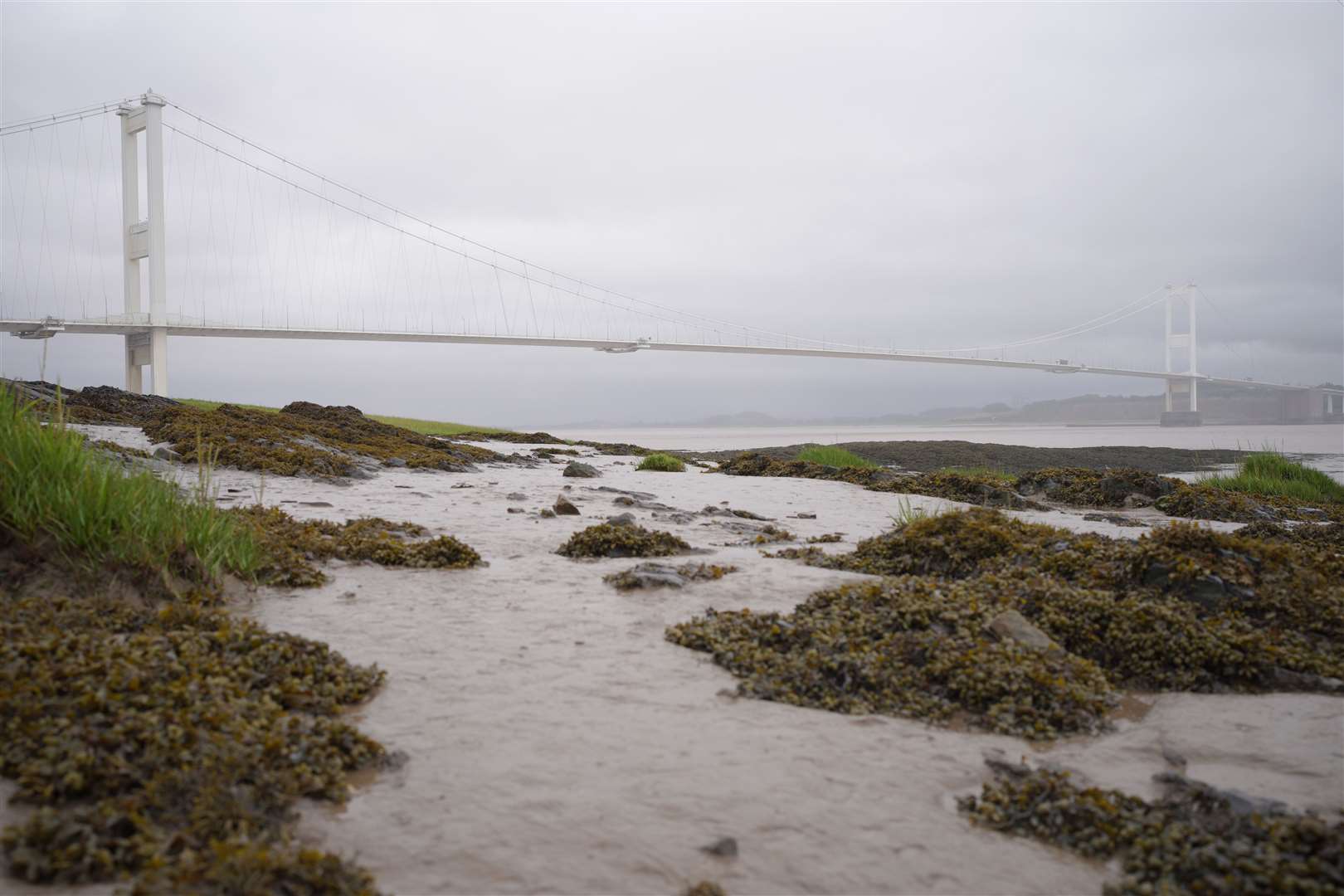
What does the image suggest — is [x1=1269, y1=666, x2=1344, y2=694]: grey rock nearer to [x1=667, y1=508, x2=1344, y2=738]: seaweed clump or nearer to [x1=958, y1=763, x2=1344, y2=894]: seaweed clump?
[x1=667, y1=508, x2=1344, y2=738]: seaweed clump

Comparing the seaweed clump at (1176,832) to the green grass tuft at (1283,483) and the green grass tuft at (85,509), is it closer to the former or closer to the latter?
the green grass tuft at (85,509)

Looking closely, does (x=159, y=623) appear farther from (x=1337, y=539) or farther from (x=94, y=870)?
(x=1337, y=539)

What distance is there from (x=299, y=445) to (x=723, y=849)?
11980 mm

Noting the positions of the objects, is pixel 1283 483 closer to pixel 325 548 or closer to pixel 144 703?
pixel 325 548

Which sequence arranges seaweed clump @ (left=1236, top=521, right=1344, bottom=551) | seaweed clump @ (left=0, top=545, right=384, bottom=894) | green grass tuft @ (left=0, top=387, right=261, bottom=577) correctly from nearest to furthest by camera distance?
seaweed clump @ (left=0, top=545, right=384, bottom=894), green grass tuft @ (left=0, top=387, right=261, bottom=577), seaweed clump @ (left=1236, top=521, right=1344, bottom=551)

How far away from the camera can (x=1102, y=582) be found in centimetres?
539

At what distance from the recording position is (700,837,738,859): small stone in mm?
2486

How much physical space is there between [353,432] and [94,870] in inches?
652

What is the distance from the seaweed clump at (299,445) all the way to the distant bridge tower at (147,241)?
25.6 metres

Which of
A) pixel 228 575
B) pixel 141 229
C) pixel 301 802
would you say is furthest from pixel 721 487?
pixel 141 229

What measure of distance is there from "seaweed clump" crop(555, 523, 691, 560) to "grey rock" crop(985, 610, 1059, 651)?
301 cm

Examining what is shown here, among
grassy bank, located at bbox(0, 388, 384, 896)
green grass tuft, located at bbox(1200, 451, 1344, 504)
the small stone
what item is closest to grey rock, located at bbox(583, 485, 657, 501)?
grassy bank, located at bbox(0, 388, 384, 896)

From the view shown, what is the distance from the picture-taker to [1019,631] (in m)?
4.45

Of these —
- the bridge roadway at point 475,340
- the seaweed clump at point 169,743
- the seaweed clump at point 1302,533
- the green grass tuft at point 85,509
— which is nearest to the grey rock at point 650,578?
the seaweed clump at point 169,743
